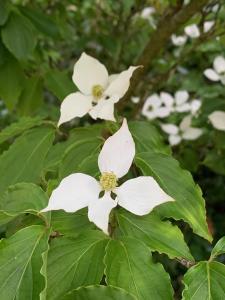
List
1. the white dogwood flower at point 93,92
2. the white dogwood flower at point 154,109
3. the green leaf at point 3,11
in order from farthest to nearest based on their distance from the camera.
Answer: the white dogwood flower at point 154,109 → the green leaf at point 3,11 → the white dogwood flower at point 93,92

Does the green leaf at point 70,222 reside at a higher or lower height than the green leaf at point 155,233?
higher

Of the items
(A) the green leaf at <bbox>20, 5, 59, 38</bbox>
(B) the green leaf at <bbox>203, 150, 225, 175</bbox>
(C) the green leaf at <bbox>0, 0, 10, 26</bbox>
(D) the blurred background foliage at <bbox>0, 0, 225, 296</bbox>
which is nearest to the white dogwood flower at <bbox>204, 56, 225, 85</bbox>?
(D) the blurred background foliage at <bbox>0, 0, 225, 296</bbox>

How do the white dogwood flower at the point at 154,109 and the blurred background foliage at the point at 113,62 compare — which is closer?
the blurred background foliage at the point at 113,62

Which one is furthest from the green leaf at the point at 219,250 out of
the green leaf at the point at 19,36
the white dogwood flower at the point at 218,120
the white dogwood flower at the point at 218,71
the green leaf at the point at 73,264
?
the white dogwood flower at the point at 218,71

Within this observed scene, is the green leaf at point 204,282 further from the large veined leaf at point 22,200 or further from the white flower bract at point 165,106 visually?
the white flower bract at point 165,106

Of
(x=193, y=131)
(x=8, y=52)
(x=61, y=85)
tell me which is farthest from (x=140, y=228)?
(x=193, y=131)

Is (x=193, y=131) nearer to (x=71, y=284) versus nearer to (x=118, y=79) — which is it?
(x=118, y=79)
